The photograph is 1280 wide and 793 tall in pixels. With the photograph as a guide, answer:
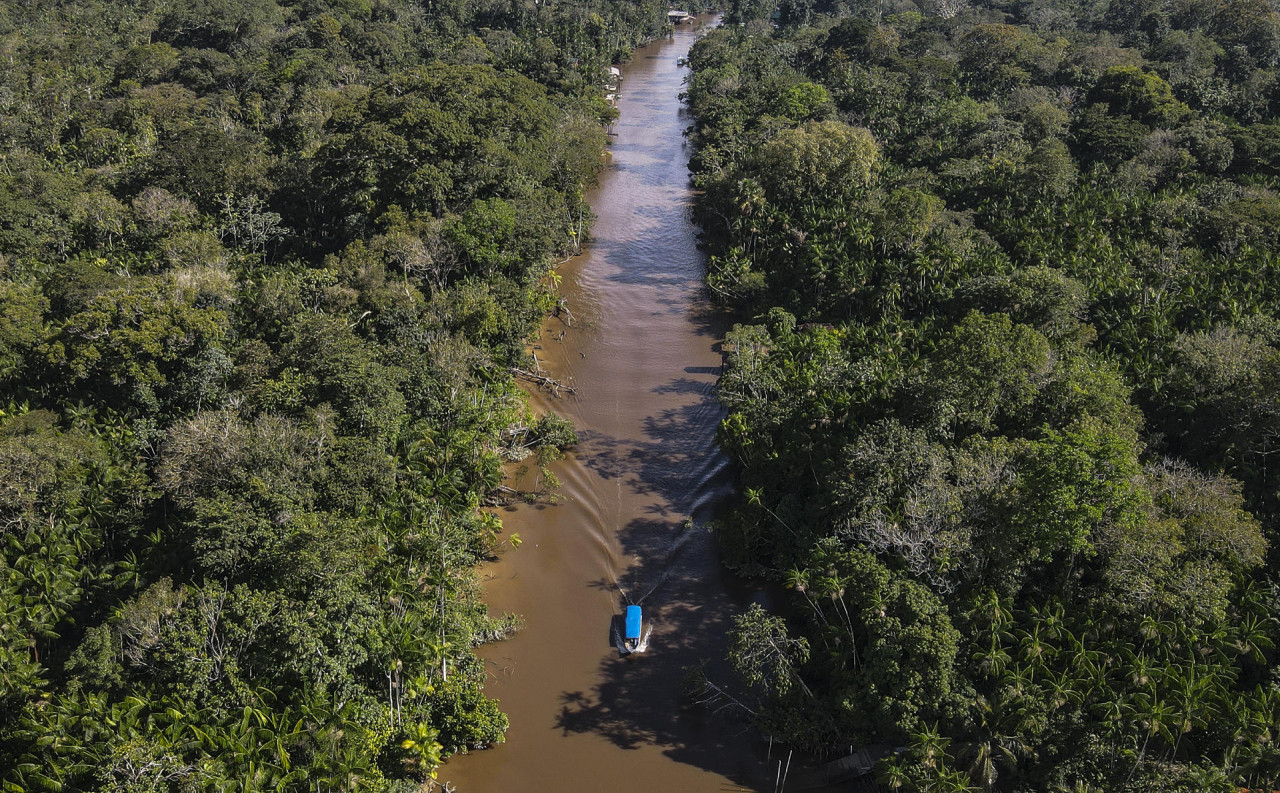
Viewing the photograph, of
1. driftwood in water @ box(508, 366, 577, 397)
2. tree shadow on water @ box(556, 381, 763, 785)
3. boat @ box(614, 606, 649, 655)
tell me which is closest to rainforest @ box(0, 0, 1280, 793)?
tree shadow on water @ box(556, 381, 763, 785)

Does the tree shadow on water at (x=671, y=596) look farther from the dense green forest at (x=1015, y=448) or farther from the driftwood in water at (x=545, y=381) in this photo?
the driftwood in water at (x=545, y=381)

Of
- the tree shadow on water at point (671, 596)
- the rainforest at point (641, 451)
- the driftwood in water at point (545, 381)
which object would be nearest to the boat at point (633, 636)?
the tree shadow on water at point (671, 596)

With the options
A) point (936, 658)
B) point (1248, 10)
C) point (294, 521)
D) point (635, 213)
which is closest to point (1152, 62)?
point (1248, 10)

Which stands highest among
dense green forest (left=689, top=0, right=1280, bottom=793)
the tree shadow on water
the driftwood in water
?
dense green forest (left=689, top=0, right=1280, bottom=793)

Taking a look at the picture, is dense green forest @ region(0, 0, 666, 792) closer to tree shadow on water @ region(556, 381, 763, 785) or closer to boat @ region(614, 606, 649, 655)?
tree shadow on water @ region(556, 381, 763, 785)

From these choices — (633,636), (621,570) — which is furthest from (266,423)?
(633,636)

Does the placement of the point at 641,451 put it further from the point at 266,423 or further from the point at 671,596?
the point at 266,423
